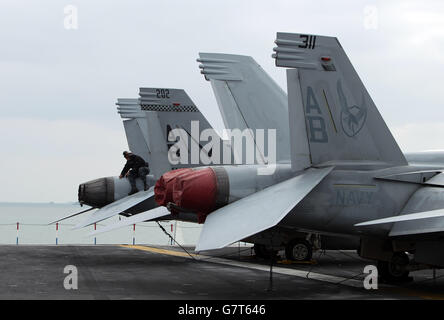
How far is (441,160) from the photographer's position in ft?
46.1

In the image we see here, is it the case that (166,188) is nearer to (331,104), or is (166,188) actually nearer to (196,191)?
(196,191)

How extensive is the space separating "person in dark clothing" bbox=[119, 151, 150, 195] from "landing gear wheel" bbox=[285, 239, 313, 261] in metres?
5.85

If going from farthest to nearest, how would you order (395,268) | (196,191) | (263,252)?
(263,252) → (395,268) → (196,191)

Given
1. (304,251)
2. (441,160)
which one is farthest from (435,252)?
(304,251)

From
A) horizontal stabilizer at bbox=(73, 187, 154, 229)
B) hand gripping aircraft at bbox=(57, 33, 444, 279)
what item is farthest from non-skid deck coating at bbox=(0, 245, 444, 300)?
hand gripping aircraft at bbox=(57, 33, 444, 279)

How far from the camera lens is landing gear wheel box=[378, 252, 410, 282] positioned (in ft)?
43.5

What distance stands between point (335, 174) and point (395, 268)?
3.17m

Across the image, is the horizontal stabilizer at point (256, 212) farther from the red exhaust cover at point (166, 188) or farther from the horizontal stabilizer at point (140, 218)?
the horizontal stabilizer at point (140, 218)

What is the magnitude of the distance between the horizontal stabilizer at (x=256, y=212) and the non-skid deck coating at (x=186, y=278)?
147 cm

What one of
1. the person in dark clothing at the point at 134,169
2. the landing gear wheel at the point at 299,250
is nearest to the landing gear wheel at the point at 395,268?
the landing gear wheel at the point at 299,250

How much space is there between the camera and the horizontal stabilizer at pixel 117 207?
1961 cm

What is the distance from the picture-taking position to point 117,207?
792 inches

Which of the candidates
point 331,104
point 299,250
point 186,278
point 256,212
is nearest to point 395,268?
point 331,104
